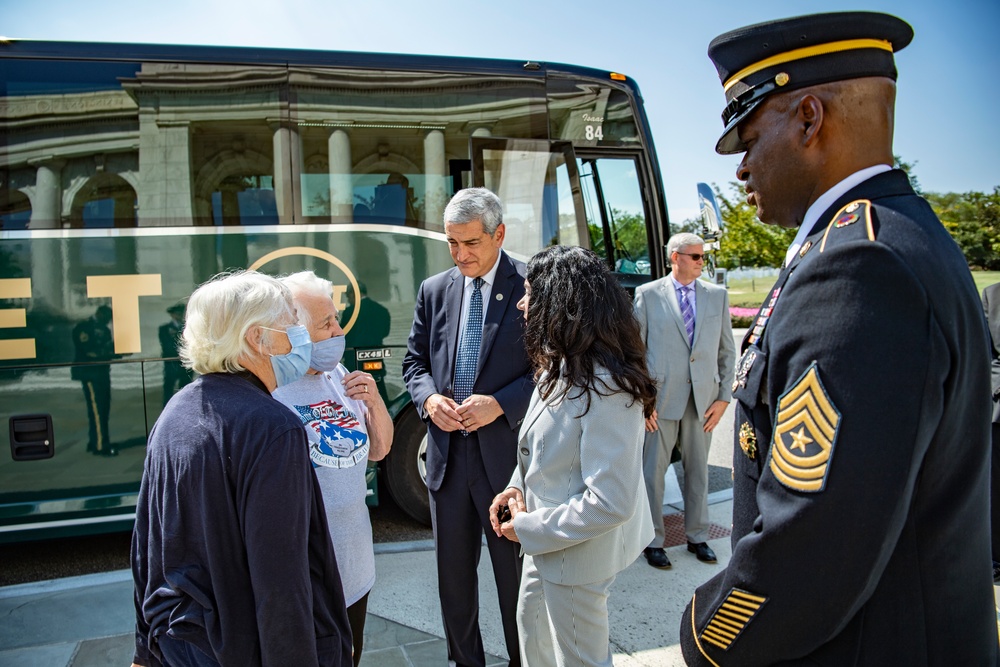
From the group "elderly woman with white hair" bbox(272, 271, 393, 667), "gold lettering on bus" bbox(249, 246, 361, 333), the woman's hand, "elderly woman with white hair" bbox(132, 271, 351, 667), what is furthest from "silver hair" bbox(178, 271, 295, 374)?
"gold lettering on bus" bbox(249, 246, 361, 333)

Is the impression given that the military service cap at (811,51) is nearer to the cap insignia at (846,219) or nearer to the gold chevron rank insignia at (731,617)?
the cap insignia at (846,219)

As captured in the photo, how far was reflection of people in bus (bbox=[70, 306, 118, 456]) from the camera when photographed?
14.5 ft

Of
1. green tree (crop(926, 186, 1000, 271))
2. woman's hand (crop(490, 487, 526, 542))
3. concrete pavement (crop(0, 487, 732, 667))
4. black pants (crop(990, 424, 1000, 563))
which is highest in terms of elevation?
green tree (crop(926, 186, 1000, 271))

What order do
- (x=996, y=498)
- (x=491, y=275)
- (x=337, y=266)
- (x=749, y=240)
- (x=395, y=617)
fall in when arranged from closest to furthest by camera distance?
(x=491, y=275), (x=395, y=617), (x=996, y=498), (x=337, y=266), (x=749, y=240)

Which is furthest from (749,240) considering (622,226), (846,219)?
(846,219)

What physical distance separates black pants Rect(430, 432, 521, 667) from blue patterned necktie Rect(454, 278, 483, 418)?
20 cm

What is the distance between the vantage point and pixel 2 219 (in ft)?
14.1

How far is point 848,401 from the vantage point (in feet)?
3.22

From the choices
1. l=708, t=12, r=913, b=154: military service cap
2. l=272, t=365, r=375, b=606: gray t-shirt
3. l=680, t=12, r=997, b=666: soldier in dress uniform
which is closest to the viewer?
l=680, t=12, r=997, b=666: soldier in dress uniform

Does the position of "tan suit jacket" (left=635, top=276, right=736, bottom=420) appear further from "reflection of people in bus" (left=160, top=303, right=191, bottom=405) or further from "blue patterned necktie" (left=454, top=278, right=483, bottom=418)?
"reflection of people in bus" (left=160, top=303, right=191, bottom=405)

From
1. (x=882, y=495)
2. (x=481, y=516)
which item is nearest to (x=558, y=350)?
(x=481, y=516)

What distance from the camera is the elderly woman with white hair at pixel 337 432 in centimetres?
238

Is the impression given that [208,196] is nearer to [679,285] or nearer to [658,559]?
[679,285]

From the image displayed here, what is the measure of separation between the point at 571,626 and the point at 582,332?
0.91 m
